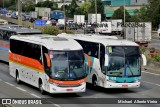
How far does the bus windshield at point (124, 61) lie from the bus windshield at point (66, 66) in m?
2.01

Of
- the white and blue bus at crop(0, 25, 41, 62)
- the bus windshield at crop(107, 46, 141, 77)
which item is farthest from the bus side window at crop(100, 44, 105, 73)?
the white and blue bus at crop(0, 25, 41, 62)

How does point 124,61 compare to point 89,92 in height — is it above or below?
above

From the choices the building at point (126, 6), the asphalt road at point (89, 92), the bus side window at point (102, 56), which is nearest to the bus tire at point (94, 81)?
the asphalt road at point (89, 92)

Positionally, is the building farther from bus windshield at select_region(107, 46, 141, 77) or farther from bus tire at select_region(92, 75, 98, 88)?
bus windshield at select_region(107, 46, 141, 77)

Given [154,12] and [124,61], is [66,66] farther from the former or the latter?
[154,12]

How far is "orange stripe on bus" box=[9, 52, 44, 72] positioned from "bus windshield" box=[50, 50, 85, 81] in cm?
122

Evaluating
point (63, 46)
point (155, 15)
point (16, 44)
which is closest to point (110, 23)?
point (155, 15)

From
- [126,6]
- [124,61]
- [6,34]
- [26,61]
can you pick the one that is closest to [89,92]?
[124,61]

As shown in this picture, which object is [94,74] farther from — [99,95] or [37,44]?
[37,44]

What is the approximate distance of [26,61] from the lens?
26.2 metres

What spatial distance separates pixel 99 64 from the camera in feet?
81.4

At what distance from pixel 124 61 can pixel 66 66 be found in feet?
11.3

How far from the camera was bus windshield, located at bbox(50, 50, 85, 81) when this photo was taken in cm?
2239

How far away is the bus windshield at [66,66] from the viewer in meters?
22.4
